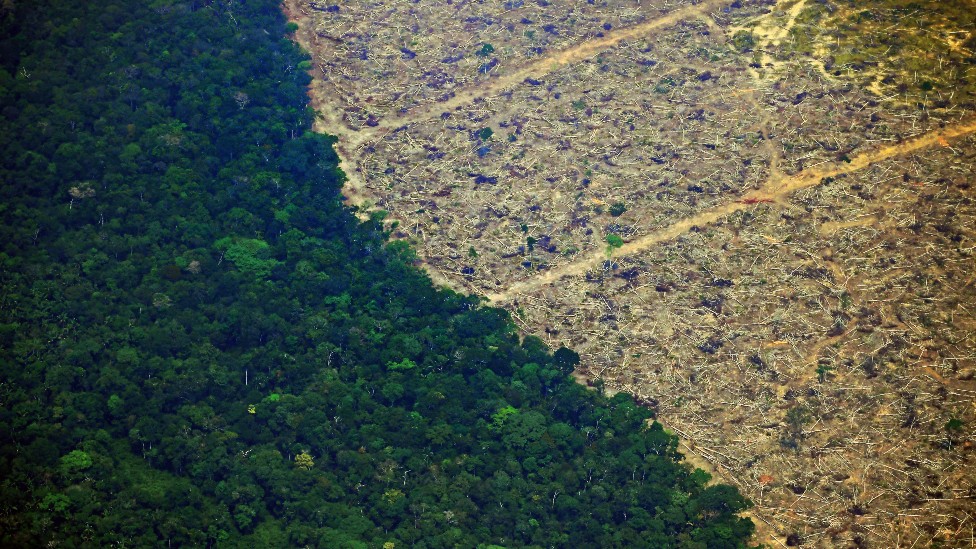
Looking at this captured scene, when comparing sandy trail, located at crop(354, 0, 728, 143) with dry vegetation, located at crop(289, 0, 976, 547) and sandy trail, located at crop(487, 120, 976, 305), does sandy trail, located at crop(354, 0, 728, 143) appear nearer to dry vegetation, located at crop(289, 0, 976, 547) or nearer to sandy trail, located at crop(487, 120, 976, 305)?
dry vegetation, located at crop(289, 0, 976, 547)

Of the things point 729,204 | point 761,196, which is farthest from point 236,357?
point 761,196

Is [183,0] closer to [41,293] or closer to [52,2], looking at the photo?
[52,2]

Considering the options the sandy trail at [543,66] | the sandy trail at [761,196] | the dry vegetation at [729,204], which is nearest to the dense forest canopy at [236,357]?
the dry vegetation at [729,204]

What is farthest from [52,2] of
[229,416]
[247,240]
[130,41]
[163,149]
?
[229,416]

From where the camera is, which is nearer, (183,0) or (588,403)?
(588,403)

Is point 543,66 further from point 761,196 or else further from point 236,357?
point 236,357

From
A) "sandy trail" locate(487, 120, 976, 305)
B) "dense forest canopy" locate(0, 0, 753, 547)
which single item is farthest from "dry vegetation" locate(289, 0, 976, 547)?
"dense forest canopy" locate(0, 0, 753, 547)

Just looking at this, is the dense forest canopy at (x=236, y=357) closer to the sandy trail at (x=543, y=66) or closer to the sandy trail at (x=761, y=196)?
the sandy trail at (x=761, y=196)
